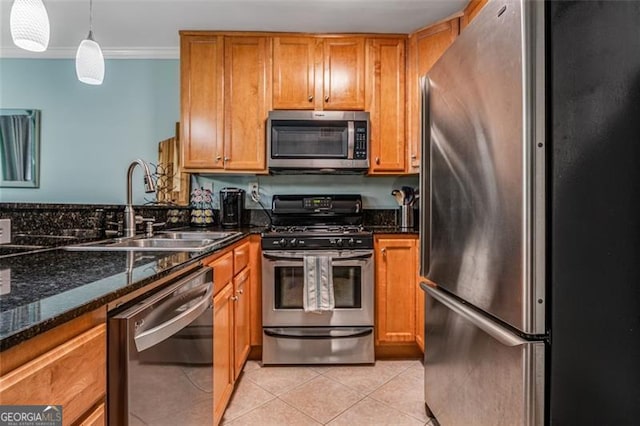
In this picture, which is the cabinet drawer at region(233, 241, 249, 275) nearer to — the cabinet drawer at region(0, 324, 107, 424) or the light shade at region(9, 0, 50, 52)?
the cabinet drawer at region(0, 324, 107, 424)

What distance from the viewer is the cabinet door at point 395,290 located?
226 cm

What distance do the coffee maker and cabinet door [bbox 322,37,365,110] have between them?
3.25 ft

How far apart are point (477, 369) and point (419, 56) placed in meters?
2.16

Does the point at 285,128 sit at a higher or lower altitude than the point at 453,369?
higher

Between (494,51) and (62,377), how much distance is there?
52.4 inches

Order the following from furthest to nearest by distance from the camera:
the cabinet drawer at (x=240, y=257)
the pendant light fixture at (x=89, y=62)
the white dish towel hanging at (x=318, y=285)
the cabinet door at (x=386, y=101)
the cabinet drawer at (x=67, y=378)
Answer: the cabinet door at (x=386, y=101) < the white dish towel hanging at (x=318, y=285) < the cabinet drawer at (x=240, y=257) < the pendant light fixture at (x=89, y=62) < the cabinet drawer at (x=67, y=378)

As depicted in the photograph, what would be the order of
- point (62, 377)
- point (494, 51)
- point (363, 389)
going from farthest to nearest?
point (363, 389) < point (494, 51) < point (62, 377)

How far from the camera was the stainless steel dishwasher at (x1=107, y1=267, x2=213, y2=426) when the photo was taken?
0.74 m

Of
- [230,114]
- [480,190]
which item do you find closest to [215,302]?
[480,190]

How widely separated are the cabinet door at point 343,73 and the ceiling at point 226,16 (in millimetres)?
101

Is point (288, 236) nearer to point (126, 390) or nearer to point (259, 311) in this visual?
point (259, 311)

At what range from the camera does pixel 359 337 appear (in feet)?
7.20

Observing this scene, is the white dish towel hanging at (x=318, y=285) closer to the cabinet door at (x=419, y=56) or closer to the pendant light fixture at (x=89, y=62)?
the cabinet door at (x=419, y=56)

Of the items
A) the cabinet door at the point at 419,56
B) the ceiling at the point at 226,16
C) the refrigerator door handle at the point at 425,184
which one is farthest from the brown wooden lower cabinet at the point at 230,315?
the ceiling at the point at 226,16
